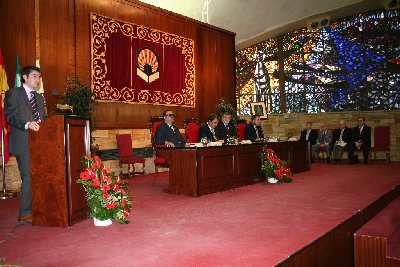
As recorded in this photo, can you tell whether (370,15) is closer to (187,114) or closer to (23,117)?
(187,114)

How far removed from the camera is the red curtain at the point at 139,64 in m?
6.56

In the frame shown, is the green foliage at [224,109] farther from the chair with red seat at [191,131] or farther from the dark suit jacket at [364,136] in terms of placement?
the dark suit jacket at [364,136]

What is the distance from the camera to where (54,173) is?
3.09 m

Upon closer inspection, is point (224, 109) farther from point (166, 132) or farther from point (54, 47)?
point (54, 47)

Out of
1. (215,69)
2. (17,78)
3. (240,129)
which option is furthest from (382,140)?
(17,78)

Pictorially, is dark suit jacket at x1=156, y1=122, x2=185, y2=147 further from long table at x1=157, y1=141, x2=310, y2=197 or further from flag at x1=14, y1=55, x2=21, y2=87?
flag at x1=14, y1=55, x2=21, y2=87

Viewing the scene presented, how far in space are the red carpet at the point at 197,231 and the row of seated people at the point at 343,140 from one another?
4183mm

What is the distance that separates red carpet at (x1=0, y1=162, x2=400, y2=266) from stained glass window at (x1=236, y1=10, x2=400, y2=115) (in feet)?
21.2

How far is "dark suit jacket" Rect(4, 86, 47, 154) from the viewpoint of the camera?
324 centimetres

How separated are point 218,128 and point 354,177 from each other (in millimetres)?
2486

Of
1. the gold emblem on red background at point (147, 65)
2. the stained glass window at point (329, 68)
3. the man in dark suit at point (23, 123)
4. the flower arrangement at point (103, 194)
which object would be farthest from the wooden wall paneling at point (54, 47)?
the stained glass window at point (329, 68)

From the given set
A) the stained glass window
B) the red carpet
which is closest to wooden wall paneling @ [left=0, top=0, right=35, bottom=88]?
the red carpet

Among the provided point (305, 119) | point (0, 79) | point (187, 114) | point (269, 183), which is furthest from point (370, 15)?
point (0, 79)

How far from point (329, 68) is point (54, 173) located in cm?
979
